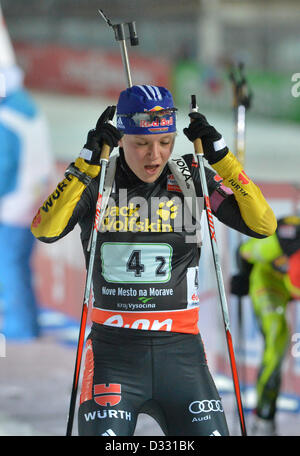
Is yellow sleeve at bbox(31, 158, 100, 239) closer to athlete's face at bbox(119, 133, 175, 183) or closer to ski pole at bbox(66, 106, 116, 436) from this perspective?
ski pole at bbox(66, 106, 116, 436)

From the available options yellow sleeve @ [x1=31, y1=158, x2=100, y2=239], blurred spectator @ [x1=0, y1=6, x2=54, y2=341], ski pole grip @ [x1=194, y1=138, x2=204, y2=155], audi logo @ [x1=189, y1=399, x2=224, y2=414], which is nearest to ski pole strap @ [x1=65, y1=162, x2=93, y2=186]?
yellow sleeve @ [x1=31, y1=158, x2=100, y2=239]

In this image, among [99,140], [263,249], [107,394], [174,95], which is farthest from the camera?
[174,95]

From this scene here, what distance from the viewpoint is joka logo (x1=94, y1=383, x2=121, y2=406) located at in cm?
292

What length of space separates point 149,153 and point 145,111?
159 mm

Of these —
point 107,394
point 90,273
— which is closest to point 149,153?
point 90,273

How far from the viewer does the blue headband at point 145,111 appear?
3035mm

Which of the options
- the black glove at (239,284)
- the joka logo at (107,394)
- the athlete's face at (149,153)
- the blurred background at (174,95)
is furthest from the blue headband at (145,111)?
the black glove at (239,284)

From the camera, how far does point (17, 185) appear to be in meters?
7.58

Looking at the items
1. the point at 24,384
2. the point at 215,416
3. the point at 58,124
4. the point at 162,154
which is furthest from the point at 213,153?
the point at 58,124

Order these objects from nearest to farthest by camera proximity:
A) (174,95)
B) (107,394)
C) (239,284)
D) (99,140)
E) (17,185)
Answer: (107,394)
(99,140)
(239,284)
(17,185)
(174,95)

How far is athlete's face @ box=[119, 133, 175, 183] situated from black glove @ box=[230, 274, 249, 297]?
249cm

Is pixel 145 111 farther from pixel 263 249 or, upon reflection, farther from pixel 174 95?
pixel 174 95

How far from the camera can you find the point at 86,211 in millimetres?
3105
